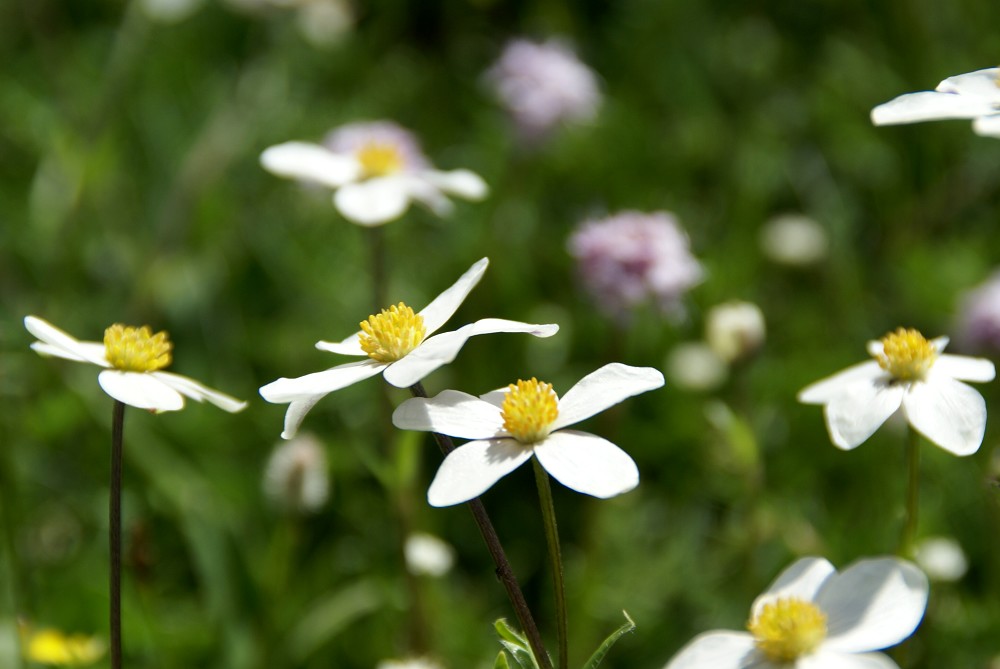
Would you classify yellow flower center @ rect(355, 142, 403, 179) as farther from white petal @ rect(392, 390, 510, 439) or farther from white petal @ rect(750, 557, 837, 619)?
white petal @ rect(750, 557, 837, 619)

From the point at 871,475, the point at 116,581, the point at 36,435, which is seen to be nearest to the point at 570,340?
the point at 871,475

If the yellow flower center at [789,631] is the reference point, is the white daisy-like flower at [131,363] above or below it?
above

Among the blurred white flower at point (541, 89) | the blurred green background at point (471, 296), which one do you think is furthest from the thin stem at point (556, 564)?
the blurred white flower at point (541, 89)

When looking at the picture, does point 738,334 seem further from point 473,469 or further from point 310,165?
point 473,469

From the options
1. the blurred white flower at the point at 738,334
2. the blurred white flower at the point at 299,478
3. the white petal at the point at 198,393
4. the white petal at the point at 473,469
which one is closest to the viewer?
the white petal at the point at 473,469

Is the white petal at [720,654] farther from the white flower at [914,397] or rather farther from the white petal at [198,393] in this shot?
the white petal at [198,393]

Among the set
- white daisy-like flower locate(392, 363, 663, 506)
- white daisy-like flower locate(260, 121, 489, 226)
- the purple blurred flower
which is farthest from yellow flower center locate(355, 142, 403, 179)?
white daisy-like flower locate(392, 363, 663, 506)
